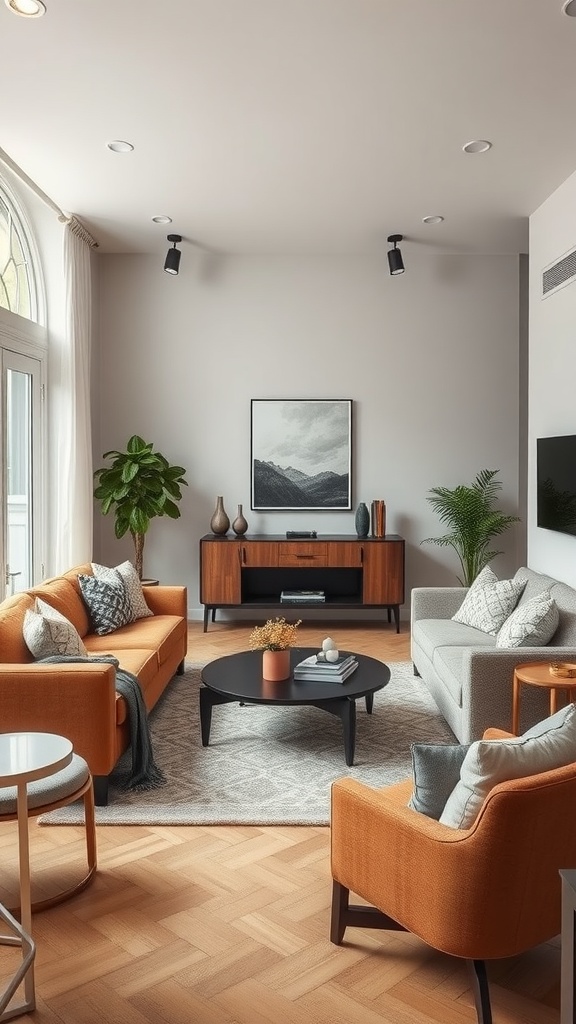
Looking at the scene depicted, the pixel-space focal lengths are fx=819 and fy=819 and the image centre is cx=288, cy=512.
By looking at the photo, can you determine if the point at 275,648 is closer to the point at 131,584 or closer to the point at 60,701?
the point at 60,701

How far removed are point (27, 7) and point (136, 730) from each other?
2.92 m

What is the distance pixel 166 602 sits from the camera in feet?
17.6

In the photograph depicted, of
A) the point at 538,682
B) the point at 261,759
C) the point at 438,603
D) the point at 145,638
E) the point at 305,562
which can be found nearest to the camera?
the point at 538,682

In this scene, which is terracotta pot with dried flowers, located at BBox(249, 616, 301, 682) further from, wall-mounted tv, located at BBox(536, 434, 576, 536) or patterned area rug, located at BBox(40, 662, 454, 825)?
wall-mounted tv, located at BBox(536, 434, 576, 536)

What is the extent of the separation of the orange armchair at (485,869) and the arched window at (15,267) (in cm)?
453

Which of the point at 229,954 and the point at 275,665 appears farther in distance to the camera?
the point at 275,665

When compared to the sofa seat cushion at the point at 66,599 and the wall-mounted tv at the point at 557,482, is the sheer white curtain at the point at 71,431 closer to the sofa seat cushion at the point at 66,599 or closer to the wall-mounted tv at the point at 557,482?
the sofa seat cushion at the point at 66,599

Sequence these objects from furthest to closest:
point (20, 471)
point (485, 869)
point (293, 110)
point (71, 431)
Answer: point (71, 431)
point (20, 471)
point (293, 110)
point (485, 869)

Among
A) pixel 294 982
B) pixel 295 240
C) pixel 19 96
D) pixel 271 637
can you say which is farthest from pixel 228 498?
pixel 294 982

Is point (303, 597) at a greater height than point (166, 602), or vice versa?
point (166, 602)

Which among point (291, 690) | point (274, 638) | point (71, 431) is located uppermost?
point (71, 431)

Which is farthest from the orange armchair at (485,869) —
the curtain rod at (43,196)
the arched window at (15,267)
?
the arched window at (15,267)

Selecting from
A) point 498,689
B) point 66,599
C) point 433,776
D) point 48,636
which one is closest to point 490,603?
point 498,689

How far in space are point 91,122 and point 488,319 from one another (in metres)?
4.00
